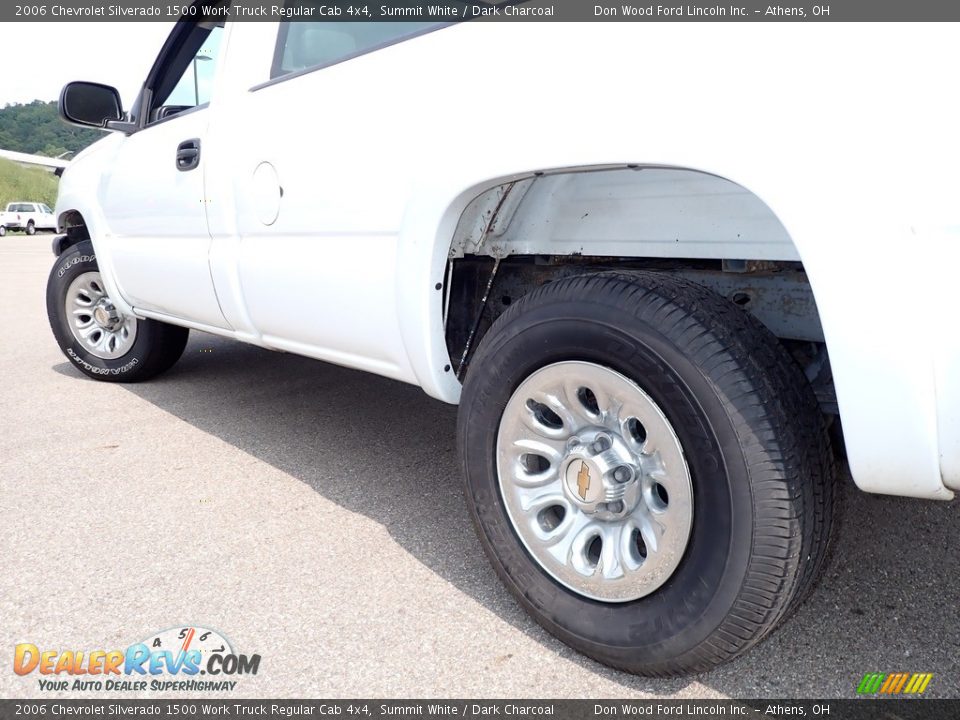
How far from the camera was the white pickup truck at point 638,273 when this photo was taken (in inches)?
48.1

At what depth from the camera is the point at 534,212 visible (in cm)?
200

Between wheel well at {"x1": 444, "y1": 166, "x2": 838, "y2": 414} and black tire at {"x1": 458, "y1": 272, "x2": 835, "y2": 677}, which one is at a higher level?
wheel well at {"x1": 444, "y1": 166, "x2": 838, "y2": 414}

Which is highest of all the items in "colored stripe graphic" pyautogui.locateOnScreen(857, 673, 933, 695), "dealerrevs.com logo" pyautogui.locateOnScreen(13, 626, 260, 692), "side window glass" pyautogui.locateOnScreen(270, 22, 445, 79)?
"side window glass" pyautogui.locateOnScreen(270, 22, 445, 79)

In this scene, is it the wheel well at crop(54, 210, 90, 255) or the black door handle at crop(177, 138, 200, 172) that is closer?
the black door handle at crop(177, 138, 200, 172)

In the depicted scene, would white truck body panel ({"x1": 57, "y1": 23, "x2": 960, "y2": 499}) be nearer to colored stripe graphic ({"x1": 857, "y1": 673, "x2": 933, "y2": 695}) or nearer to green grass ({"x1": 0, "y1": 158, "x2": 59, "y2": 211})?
colored stripe graphic ({"x1": 857, "y1": 673, "x2": 933, "y2": 695})

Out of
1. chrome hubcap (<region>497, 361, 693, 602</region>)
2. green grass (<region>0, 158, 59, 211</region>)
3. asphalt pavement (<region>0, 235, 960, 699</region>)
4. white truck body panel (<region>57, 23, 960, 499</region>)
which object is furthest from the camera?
green grass (<region>0, 158, 59, 211</region>)

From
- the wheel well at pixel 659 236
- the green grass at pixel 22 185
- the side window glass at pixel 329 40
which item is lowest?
the wheel well at pixel 659 236

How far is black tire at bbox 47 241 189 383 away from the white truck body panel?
1.56 m

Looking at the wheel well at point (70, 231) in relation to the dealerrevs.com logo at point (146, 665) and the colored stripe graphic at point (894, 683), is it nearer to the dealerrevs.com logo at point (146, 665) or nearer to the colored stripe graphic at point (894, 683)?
the dealerrevs.com logo at point (146, 665)

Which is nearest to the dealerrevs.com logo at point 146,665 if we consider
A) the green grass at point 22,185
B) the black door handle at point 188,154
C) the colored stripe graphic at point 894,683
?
the colored stripe graphic at point 894,683

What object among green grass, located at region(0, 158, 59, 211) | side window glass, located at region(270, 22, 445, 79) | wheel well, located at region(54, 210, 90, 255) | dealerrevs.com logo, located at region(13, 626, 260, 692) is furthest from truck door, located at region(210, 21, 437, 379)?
green grass, located at region(0, 158, 59, 211)

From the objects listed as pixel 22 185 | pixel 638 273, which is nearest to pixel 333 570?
pixel 638 273

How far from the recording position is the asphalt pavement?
1.75 meters

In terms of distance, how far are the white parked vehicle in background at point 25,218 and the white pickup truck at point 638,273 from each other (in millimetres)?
36794
